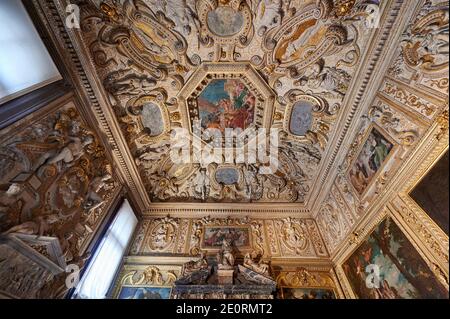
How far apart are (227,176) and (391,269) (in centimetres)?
512

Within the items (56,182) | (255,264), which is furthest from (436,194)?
(56,182)

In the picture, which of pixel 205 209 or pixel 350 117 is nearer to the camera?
pixel 350 117

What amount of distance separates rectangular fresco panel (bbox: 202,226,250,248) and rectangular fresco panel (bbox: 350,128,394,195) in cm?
386

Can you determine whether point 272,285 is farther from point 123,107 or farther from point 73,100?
point 73,100

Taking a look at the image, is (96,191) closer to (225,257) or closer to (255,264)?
(225,257)

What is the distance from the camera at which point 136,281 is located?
5688 mm

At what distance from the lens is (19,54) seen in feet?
11.3

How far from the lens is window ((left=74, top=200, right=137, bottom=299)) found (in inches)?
185

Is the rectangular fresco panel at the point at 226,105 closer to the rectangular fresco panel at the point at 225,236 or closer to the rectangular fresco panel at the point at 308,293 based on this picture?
the rectangular fresco panel at the point at 225,236

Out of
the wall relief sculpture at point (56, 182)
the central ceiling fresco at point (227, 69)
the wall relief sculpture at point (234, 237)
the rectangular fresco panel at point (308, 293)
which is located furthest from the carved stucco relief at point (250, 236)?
the wall relief sculpture at point (56, 182)

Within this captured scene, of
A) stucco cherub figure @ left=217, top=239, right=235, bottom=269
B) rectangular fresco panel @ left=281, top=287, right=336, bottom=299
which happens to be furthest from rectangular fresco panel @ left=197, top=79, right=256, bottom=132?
rectangular fresco panel @ left=281, top=287, right=336, bottom=299

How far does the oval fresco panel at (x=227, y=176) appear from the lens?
725 cm

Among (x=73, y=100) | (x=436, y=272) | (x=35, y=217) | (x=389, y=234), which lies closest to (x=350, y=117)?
(x=389, y=234)
